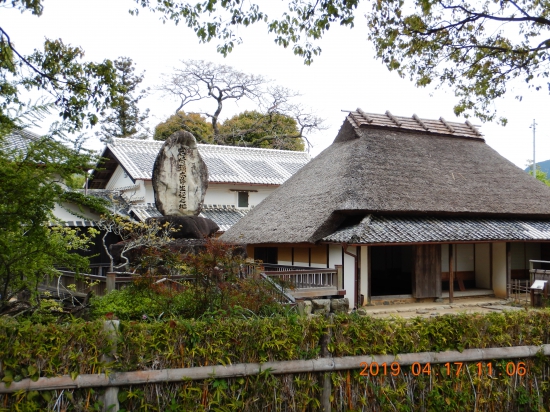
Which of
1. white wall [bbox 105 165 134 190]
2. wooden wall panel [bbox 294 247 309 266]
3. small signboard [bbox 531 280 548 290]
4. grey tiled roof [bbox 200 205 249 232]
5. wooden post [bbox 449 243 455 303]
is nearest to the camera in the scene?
small signboard [bbox 531 280 548 290]

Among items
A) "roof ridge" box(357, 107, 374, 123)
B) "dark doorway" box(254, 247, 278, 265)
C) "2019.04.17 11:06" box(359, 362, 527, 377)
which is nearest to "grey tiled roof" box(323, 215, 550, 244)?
"dark doorway" box(254, 247, 278, 265)

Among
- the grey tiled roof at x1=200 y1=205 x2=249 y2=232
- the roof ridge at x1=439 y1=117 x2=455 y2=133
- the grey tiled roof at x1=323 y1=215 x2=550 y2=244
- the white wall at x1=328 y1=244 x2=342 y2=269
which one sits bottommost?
the white wall at x1=328 y1=244 x2=342 y2=269

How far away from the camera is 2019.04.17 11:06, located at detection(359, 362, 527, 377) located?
5480 millimetres

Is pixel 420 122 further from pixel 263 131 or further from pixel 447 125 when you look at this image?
pixel 263 131

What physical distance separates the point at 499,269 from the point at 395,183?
504cm

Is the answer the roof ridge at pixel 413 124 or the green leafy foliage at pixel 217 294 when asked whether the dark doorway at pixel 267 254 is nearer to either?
the roof ridge at pixel 413 124

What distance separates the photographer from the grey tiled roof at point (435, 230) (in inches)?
581

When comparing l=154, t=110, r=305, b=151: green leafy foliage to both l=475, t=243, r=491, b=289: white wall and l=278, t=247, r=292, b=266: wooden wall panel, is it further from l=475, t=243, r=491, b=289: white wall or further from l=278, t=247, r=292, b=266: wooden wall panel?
l=475, t=243, r=491, b=289: white wall

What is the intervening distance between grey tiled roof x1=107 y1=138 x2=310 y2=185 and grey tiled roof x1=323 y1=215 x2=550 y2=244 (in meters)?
10.6

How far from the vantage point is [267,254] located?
20016mm

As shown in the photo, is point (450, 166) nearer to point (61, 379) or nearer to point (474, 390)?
point (474, 390)

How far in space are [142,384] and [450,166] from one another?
54.5ft

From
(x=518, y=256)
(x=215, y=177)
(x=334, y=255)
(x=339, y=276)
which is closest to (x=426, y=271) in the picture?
(x=334, y=255)

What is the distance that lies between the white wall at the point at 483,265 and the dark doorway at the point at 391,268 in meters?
2.40
